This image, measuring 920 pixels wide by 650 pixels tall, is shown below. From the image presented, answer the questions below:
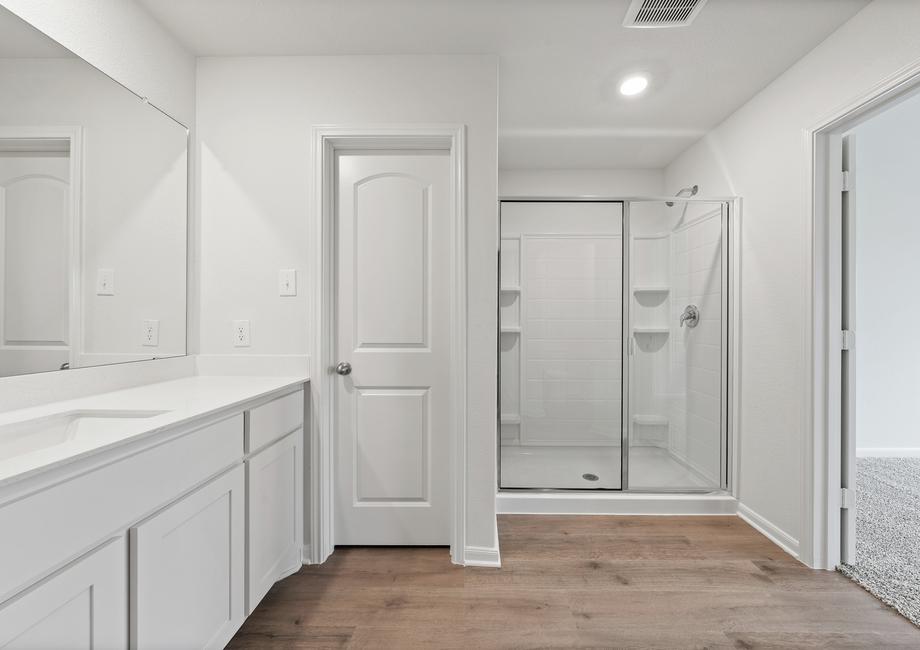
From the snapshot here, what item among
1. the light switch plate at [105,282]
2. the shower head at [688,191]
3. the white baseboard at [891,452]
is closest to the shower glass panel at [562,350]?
the shower head at [688,191]

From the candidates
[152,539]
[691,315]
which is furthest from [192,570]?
[691,315]

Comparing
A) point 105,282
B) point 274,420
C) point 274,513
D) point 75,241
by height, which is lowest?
point 274,513

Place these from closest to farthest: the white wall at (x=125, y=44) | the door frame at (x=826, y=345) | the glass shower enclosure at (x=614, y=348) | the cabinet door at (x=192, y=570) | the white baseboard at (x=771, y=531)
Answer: the cabinet door at (x=192, y=570), the white wall at (x=125, y=44), the door frame at (x=826, y=345), the white baseboard at (x=771, y=531), the glass shower enclosure at (x=614, y=348)

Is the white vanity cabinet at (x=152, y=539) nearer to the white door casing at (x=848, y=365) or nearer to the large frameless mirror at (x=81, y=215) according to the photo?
the large frameless mirror at (x=81, y=215)

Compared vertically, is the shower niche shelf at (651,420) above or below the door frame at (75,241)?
below

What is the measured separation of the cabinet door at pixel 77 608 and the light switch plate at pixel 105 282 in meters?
1.05

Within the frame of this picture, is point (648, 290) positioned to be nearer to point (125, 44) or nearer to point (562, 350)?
point (562, 350)

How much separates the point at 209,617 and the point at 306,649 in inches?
15.7

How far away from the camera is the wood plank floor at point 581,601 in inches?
64.2

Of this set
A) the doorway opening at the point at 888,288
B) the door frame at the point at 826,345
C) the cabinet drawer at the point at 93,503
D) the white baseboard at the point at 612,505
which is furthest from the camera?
the doorway opening at the point at 888,288

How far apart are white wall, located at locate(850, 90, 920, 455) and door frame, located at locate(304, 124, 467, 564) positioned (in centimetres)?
391

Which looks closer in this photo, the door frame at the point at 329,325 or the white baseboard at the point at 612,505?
the door frame at the point at 329,325

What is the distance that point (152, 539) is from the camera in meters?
1.13

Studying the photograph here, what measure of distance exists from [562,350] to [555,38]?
1681mm
